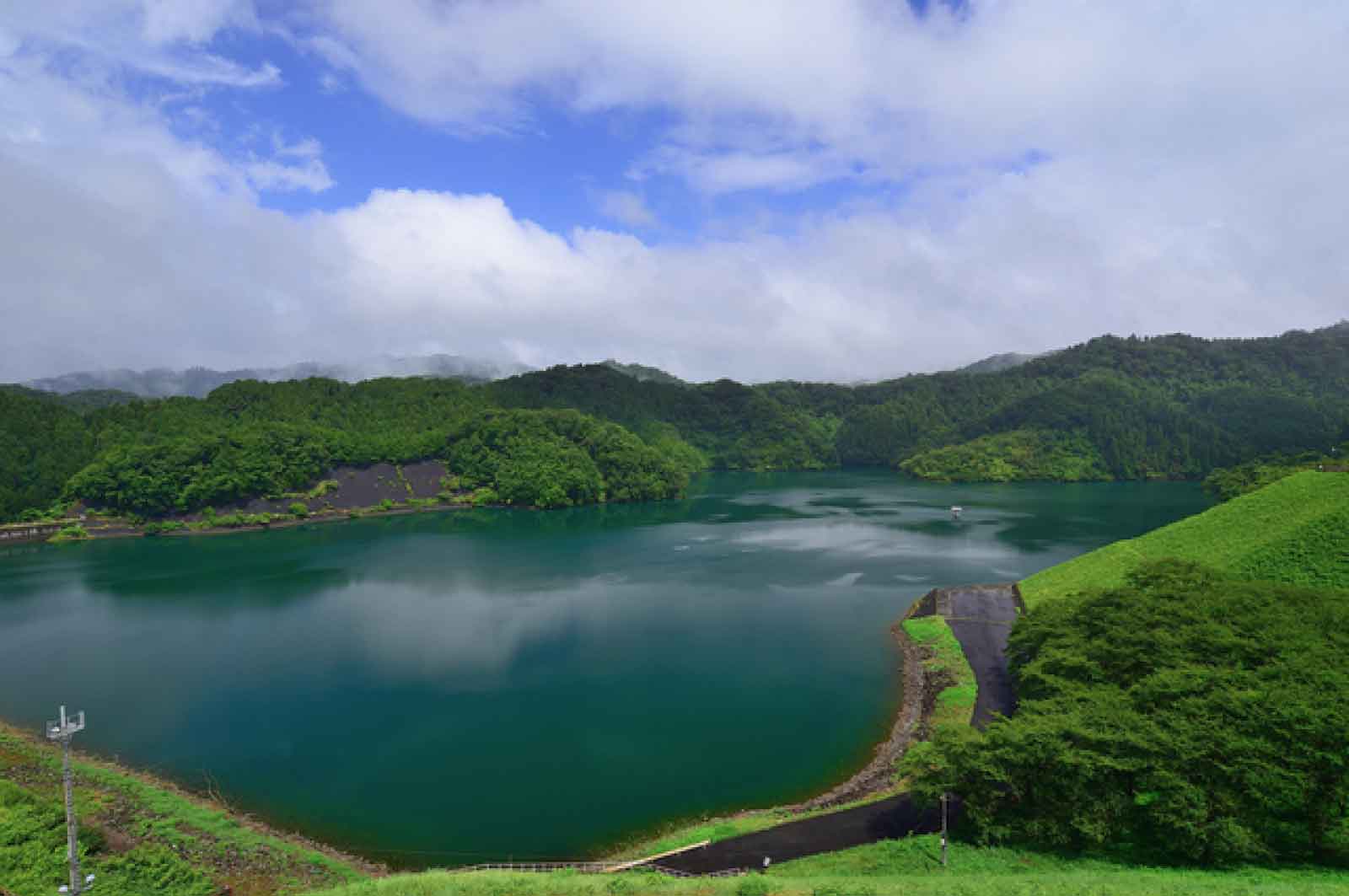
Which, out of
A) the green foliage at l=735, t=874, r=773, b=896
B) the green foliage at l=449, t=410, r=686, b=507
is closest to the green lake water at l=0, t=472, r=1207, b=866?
the green foliage at l=735, t=874, r=773, b=896

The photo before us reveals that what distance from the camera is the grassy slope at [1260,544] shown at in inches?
1065

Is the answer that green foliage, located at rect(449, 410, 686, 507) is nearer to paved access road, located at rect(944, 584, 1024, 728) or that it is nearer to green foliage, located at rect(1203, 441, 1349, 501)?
paved access road, located at rect(944, 584, 1024, 728)

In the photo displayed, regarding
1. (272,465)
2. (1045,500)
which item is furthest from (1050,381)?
(272,465)

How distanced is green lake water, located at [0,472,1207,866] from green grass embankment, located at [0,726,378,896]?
1190mm

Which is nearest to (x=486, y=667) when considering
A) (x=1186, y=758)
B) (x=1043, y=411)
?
(x=1186, y=758)

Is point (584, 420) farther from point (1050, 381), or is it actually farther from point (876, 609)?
point (1050, 381)

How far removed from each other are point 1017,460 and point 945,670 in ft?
336

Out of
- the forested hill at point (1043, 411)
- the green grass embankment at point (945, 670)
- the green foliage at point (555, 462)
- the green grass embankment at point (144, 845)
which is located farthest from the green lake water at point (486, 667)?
the forested hill at point (1043, 411)

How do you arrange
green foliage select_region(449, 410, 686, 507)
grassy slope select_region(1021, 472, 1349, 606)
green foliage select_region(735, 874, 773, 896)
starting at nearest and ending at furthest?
1. green foliage select_region(735, 874, 773, 896)
2. grassy slope select_region(1021, 472, 1349, 606)
3. green foliage select_region(449, 410, 686, 507)

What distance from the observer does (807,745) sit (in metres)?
23.5

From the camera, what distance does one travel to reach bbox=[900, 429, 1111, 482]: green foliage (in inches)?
4535

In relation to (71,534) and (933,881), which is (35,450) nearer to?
(71,534)

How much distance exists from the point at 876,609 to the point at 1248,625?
20.3m

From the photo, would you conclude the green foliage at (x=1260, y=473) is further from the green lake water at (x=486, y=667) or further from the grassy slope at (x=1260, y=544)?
the grassy slope at (x=1260, y=544)
